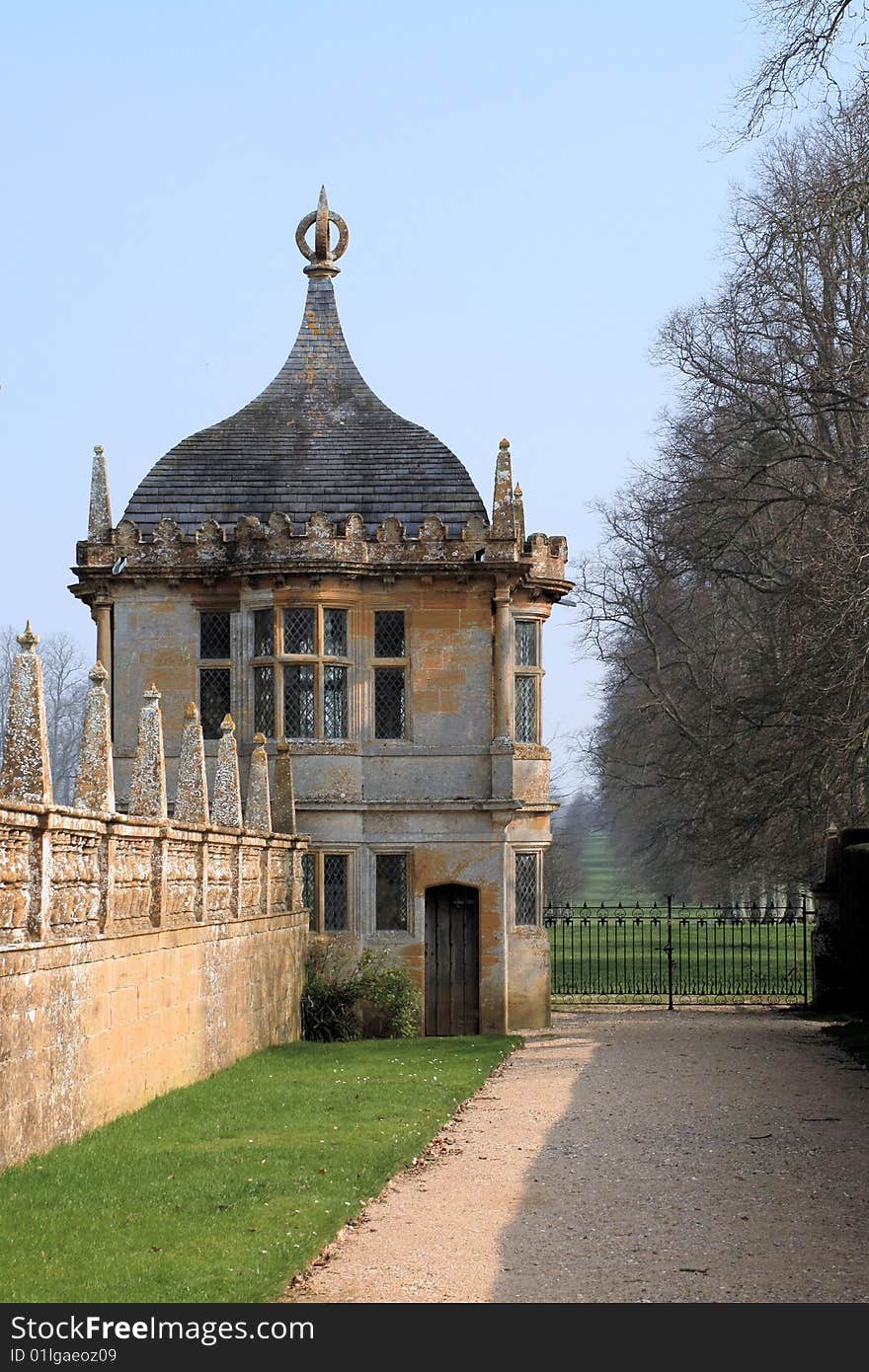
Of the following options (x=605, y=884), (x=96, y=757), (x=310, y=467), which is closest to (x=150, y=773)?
(x=96, y=757)

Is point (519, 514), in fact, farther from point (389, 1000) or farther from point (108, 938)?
point (108, 938)

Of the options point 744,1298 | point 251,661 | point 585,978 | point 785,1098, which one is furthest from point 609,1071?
point 585,978

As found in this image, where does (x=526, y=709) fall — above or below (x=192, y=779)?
above

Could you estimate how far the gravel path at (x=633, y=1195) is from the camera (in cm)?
967

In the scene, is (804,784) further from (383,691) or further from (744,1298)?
(744,1298)

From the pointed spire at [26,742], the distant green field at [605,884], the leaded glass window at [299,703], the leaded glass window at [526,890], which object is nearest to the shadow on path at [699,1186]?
the pointed spire at [26,742]

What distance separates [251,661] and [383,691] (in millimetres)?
1917

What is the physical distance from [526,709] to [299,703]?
11.7 ft

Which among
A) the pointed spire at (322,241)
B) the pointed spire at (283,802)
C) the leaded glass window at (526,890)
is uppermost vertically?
the pointed spire at (322,241)

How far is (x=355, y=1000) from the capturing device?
2580 centimetres

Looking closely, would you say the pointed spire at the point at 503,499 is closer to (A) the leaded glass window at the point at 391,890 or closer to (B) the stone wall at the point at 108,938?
(A) the leaded glass window at the point at 391,890

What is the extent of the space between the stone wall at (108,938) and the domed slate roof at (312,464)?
24.7 feet

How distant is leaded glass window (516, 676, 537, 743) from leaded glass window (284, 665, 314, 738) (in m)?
3.26

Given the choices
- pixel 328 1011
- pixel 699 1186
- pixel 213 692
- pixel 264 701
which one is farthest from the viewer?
pixel 213 692
